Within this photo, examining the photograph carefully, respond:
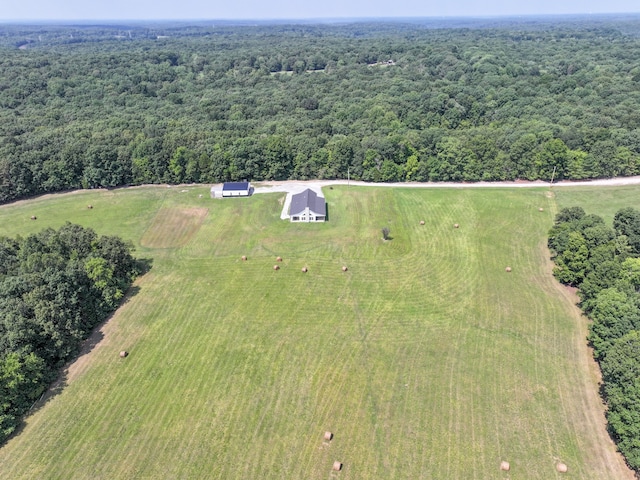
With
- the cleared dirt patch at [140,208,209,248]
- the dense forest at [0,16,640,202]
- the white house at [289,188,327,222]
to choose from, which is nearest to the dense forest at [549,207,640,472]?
the dense forest at [0,16,640,202]

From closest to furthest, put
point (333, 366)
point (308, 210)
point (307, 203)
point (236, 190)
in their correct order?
point (333, 366) < point (308, 210) < point (307, 203) < point (236, 190)

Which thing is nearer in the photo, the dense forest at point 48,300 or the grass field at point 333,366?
the grass field at point 333,366

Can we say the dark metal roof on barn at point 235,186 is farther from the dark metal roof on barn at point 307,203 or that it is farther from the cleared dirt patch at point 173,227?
the dark metal roof on barn at point 307,203

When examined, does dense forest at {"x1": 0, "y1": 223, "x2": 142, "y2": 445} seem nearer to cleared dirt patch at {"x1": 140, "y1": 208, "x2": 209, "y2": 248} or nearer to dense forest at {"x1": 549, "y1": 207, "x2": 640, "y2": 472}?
cleared dirt patch at {"x1": 140, "y1": 208, "x2": 209, "y2": 248}

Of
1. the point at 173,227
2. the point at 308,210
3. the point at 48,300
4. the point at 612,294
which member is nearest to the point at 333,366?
the point at 48,300

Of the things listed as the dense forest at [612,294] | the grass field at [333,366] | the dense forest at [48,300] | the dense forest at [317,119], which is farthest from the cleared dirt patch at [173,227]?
the dense forest at [612,294]

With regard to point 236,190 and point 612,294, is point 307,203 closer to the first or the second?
point 236,190
